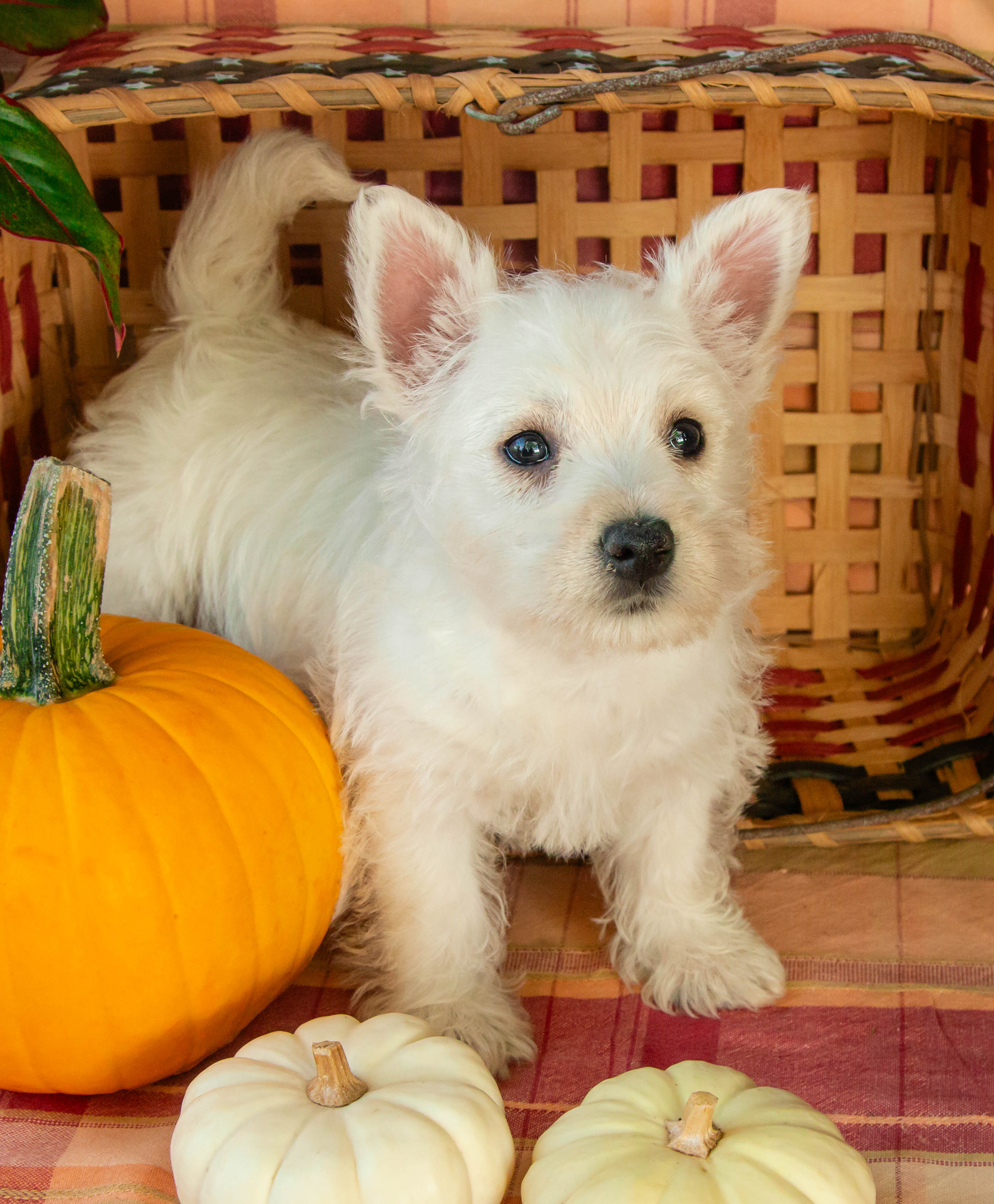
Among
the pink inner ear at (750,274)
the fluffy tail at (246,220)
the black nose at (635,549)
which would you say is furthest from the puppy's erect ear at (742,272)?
the fluffy tail at (246,220)

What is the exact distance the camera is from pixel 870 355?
2797 mm

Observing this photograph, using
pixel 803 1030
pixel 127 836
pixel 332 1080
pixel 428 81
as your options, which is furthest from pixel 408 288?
pixel 803 1030

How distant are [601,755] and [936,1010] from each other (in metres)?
0.67

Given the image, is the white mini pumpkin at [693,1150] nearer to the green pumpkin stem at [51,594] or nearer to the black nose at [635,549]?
the black nose at [635,549]

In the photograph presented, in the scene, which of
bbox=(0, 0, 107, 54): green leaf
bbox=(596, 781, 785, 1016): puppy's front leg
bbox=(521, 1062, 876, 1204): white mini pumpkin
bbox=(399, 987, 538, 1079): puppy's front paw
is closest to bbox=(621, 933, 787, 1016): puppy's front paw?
bbox=(596, 781, 785, 1016): puppy's front leg

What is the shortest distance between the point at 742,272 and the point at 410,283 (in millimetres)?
500

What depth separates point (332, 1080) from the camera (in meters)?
1.45

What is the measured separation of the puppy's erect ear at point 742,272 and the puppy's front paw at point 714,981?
36.8 inches

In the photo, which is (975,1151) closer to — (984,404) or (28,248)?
(984,404)

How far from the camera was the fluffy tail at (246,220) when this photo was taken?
220 cm

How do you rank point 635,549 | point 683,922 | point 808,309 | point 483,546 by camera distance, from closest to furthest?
point 635,549
point 483,546
point 683,922
point 808,309

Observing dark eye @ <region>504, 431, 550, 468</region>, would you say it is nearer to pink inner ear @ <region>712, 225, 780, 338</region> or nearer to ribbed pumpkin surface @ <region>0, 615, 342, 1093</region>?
pink inner ear @ <region>712, 225, 780, 338</region>

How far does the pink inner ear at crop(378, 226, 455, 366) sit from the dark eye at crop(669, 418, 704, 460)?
1.31 feet

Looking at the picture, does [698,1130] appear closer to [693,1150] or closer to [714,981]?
[693,1150]
